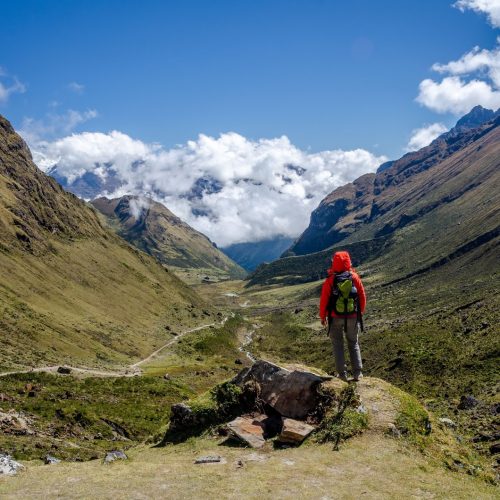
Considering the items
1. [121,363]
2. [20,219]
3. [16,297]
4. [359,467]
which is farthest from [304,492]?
[20,219]

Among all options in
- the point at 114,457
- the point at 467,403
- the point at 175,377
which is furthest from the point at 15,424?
the point at 175,377

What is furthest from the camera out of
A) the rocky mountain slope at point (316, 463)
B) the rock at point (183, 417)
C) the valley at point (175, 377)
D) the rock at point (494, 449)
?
the rock at point (494, 449)

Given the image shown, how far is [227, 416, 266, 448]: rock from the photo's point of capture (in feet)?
65.8

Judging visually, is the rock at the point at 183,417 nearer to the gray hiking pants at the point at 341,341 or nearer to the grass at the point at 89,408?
the grass at the point at 89,408

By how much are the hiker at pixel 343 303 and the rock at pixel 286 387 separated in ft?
6.57

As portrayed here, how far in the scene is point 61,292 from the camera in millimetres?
131875

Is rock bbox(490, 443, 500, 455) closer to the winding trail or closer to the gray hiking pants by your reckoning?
the gray hiking pants

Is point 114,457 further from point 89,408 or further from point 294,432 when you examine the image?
point 89,408

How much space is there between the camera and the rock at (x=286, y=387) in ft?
70.7

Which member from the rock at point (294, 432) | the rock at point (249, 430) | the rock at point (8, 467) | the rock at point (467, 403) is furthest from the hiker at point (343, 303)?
the rock at point (467, 403)

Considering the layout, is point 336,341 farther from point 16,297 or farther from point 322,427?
point 16,297

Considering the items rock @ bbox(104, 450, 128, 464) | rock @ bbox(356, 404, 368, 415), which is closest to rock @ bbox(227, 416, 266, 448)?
rock @ bbox(356, 404, 368, 415)

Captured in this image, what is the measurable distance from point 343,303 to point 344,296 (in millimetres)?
329

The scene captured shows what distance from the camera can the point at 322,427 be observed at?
65.6ft
